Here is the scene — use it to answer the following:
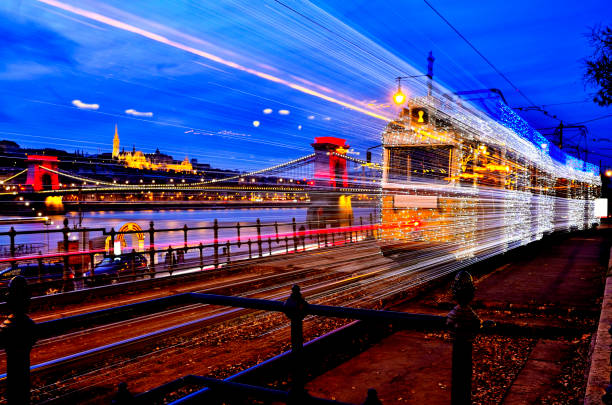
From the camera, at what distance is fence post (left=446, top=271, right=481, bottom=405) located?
5.83 ft

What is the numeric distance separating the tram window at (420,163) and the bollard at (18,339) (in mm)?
10206

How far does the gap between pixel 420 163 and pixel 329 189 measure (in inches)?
889

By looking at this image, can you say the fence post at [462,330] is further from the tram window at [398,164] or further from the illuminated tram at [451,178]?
the tram window at [398,164]

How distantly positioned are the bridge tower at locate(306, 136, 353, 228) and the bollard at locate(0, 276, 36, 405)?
29767 mm

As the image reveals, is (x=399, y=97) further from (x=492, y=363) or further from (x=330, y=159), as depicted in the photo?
(x=330, y=159)

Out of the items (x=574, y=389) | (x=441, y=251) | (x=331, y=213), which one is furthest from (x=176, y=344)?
(x=331, y=213)

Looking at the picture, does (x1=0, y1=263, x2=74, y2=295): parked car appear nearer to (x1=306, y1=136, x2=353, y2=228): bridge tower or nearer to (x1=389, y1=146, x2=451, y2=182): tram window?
(x1=389, y1=146, x2=451, y2=182): tram window

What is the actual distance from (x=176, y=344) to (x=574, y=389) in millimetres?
4734

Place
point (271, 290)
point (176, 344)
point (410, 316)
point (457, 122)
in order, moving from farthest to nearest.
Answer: point (457, 122), point (271, 290), point (176, 344), point (410, 316)

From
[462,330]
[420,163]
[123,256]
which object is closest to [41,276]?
[123,256]

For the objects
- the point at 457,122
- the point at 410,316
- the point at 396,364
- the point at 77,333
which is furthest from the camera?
the point at 457,122

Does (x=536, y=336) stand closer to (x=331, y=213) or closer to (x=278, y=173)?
(x=331, y=213)

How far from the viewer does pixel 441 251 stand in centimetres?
1134

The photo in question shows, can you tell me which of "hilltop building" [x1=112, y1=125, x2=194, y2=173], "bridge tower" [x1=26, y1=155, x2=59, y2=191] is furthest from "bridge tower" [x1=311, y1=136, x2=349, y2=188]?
"bridge tower" [x1=26, y1=155, x2=59, y2=191]
